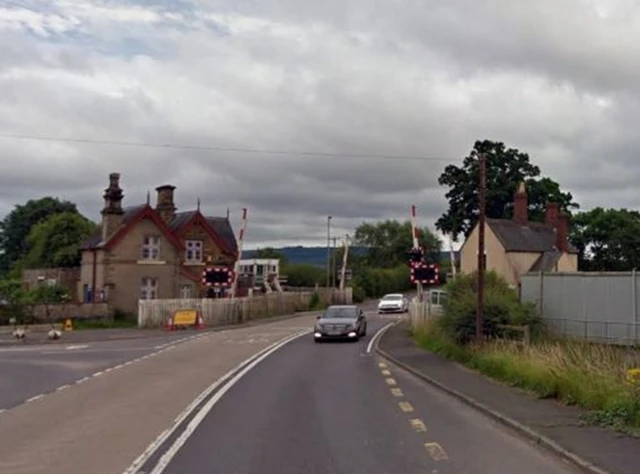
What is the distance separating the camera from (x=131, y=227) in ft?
197

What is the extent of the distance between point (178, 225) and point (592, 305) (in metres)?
41.5

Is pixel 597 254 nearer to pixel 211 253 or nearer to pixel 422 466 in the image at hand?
pixel 211 253

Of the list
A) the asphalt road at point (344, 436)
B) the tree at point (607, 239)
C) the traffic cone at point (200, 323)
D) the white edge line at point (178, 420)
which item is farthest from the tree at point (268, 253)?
the asphalt road at point (344, 436)

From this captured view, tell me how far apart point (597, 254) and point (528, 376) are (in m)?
74.4

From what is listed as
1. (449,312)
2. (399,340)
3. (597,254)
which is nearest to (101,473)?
(449,312)

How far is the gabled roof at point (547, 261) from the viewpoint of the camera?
63188 millimetres

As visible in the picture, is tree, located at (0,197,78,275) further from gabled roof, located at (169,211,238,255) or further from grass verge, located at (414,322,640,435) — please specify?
grass verge, located at (414,322,640,435)

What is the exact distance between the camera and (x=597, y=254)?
88.4 m

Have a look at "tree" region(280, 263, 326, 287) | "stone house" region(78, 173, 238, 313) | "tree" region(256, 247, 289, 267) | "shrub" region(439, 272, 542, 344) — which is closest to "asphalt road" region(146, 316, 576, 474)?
"shrub" region(439, 272, 542, 344)

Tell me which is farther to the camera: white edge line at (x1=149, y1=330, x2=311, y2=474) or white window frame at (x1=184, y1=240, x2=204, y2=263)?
white window frame at (x1=184, y1=240, x2=204, y2=263)

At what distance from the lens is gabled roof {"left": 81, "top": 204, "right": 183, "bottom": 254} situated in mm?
59031

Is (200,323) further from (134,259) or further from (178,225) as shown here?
(178,225)

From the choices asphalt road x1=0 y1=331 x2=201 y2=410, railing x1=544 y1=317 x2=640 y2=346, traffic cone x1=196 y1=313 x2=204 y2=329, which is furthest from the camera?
traffic cone x1=196 y1=313 x2=204 y2=329

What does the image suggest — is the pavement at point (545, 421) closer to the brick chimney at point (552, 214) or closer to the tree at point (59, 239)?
the brick chimney at point (552, 214)
